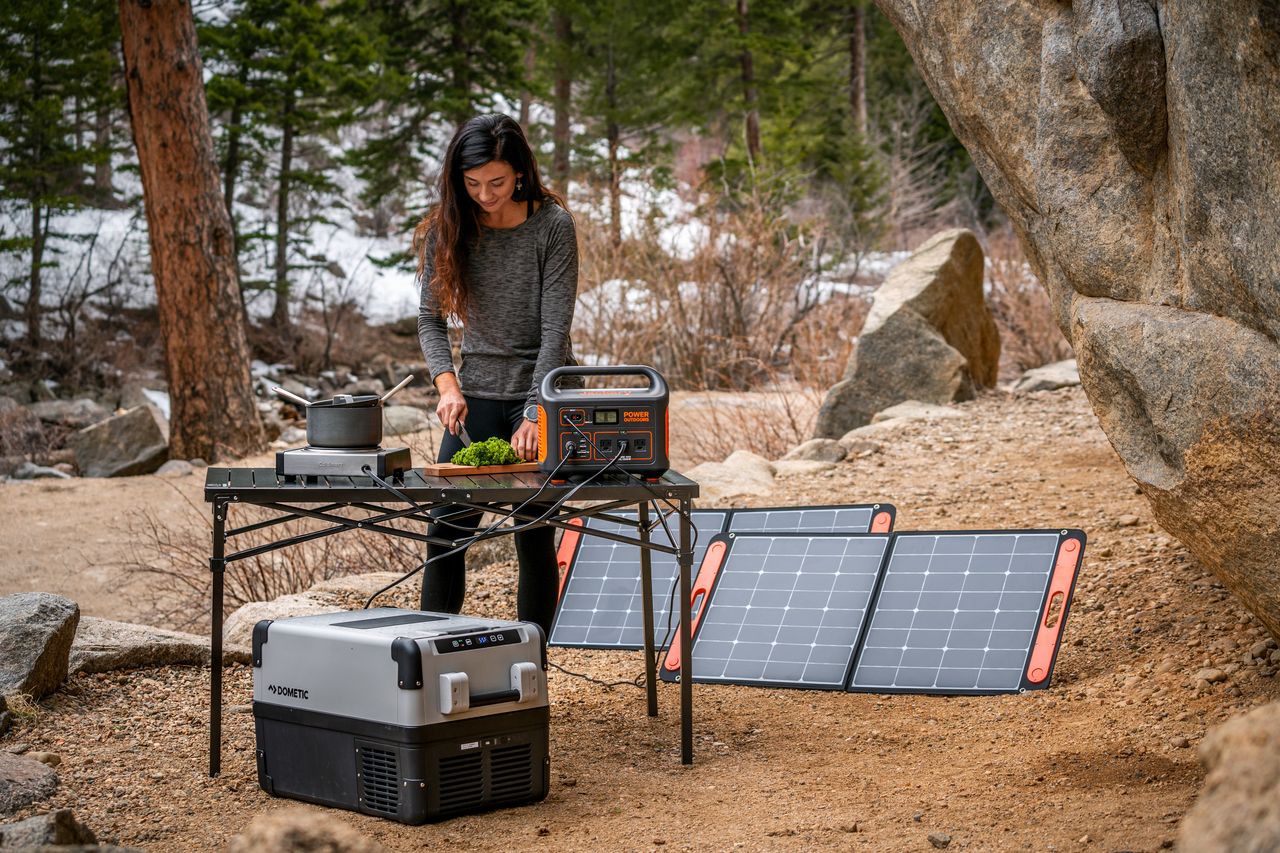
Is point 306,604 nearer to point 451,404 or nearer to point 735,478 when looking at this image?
point 451,404

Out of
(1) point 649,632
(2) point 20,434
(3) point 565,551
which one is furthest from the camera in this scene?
(2) point 20,434

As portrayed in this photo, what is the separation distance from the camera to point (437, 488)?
354 centimetres

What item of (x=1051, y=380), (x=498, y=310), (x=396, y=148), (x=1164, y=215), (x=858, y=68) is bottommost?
(x=1051, y=380)

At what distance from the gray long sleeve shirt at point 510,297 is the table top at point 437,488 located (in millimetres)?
568

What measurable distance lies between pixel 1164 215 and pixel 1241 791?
7.76ft

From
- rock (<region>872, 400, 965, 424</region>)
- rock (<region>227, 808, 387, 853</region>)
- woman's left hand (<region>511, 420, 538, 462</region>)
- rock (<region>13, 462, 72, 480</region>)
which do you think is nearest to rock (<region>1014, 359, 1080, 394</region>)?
rock (<region>872, 400, 965, 424</region>)

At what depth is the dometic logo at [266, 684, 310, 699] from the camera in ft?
11.5

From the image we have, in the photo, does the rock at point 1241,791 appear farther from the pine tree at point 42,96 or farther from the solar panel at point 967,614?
the pine tree at point 42,96

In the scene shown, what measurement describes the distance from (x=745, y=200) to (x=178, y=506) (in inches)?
242

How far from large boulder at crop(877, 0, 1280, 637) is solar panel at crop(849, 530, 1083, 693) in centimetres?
85

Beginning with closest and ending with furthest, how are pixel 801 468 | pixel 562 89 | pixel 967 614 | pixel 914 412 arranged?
pixel 967 614, pixel 801 468, pixel 914 412, pixel 562 89

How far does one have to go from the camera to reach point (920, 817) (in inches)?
130

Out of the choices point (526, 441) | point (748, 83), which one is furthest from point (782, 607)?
point (748, 83)

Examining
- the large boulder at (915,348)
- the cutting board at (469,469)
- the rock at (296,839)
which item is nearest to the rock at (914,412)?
the large boulder at (915,348)
